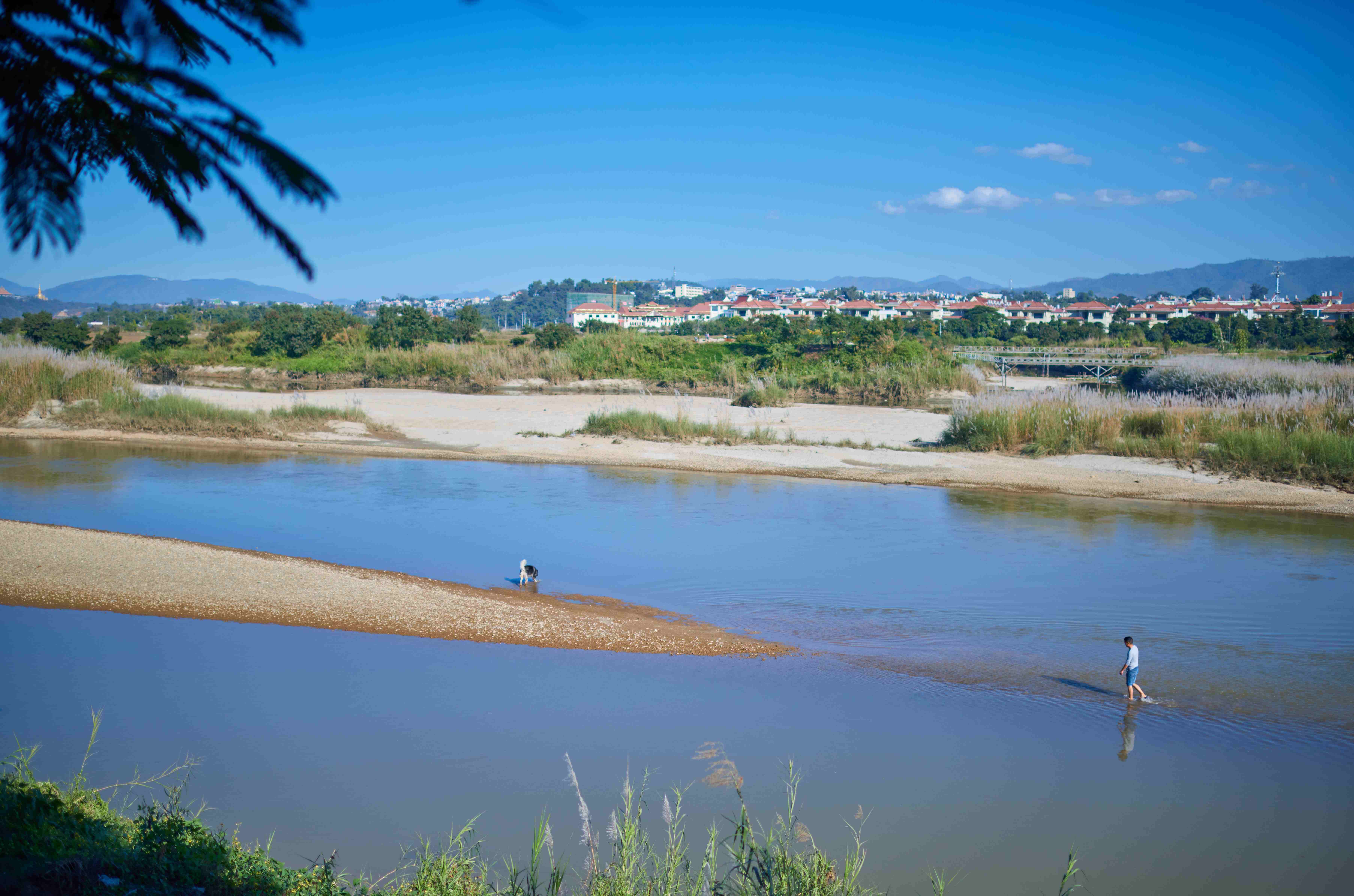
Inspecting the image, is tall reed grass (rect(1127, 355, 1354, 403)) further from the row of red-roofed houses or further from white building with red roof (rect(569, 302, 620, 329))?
white building with red roof (rect(569, 302, 620, 329))

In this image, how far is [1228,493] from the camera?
57.0ft

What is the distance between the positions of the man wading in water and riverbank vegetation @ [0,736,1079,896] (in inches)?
107

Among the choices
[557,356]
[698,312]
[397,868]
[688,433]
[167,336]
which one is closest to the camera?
[397,868]

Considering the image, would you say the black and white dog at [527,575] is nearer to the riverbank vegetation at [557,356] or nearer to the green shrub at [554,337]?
the riverbank vegetation at [557,356]

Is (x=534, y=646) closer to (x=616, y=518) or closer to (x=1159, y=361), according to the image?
(x=616, y=518)

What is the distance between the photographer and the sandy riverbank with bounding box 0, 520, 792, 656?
897cm

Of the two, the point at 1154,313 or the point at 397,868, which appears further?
the point at 1154,313

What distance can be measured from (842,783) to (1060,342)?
69429 mm

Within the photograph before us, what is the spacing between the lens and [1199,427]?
20109 millimetres

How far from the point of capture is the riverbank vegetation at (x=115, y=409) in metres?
23.5

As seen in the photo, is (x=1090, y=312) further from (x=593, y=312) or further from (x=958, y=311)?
(x=593, y=312)

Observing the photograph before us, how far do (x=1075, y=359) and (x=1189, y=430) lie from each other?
1142 inches

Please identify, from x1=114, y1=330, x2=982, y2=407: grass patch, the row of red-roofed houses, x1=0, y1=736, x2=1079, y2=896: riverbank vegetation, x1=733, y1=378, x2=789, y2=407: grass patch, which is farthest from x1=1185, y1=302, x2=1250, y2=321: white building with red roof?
x1=0, y1=736, x2=1079, y2=896: riverbank vegetation

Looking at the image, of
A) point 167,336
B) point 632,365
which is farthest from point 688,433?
point 167,336
